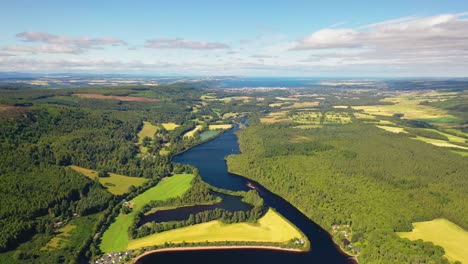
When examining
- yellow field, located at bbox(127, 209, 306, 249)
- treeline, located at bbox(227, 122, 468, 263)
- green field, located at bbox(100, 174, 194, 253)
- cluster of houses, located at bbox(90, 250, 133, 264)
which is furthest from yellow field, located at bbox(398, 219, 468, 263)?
green field, located at bbox(100, 174, 194, 253)

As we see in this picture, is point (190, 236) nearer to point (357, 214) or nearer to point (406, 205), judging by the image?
point (357, 214)

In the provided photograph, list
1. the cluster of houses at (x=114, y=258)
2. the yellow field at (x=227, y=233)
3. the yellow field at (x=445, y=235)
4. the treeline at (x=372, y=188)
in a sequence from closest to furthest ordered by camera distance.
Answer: the cluster of houses at (x=114, y=258) → the yellow field at (x=445, y=235) → the treeline at (x=372, y=188) → the yellow field at (x=227, y=233)

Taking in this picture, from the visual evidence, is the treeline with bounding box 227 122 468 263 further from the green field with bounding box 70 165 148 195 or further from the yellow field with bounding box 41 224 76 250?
the yellow field with bounding box 41 224 76 250

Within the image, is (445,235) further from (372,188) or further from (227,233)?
(227,233)

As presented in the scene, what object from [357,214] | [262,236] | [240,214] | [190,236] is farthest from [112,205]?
[357,214]

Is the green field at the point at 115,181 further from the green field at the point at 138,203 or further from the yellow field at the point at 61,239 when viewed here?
the yellow field at the point at 61,239

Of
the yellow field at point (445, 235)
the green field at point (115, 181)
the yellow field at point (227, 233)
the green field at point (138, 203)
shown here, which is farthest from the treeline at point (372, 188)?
the green field at point (115, 181)
